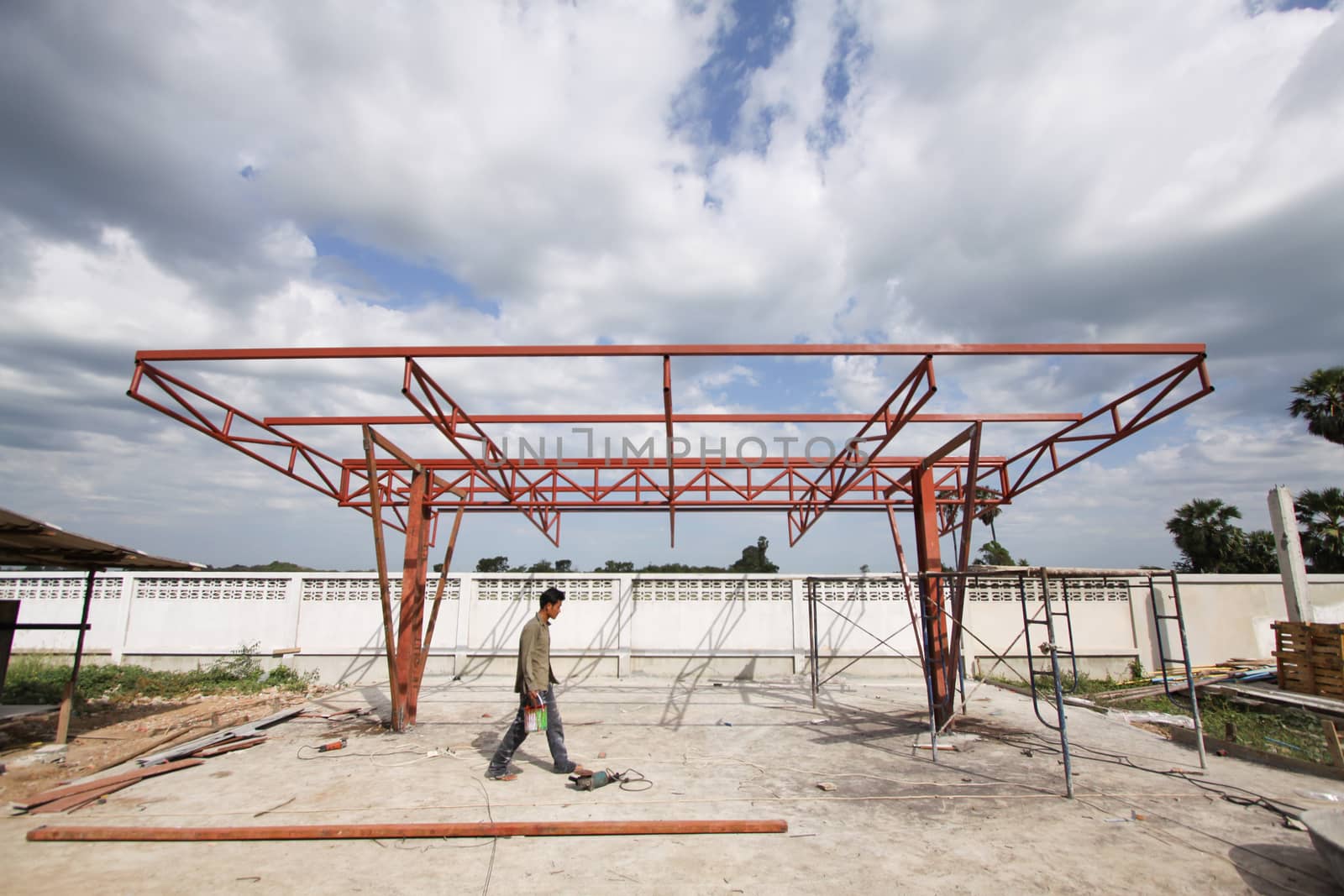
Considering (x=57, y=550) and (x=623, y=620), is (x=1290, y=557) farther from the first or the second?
(x=57, y=550)

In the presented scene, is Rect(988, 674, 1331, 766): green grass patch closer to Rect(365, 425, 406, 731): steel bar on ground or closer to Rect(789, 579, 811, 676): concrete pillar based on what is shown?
Rect(789, 579, 811, 676): concrete pillar

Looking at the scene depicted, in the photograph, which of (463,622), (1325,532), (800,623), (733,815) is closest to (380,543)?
(733,815)

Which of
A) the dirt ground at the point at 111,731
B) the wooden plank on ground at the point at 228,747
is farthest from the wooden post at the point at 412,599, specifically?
the dirt ground at the point at 111,731

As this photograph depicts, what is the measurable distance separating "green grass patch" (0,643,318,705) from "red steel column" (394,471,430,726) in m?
4.77

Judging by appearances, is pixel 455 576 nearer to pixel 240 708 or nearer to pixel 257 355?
pixel 240 708

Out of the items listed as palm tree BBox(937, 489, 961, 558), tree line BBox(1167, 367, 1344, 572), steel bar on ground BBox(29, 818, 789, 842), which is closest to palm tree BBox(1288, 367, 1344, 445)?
tree line BBox(1167, 367, 1344, 572)

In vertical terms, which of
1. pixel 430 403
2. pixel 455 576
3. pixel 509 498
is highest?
pixel 430 403

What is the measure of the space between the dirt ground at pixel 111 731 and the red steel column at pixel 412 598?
265cm

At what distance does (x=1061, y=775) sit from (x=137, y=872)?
8580 mm

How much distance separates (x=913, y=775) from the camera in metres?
6.93

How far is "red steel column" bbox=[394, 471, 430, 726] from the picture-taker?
30.8 ft

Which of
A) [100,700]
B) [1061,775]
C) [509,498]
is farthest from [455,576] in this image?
[1061,775]

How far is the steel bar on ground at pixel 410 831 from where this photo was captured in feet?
16.4

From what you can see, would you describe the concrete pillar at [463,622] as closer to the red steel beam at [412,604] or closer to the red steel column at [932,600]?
the red steel beam at [412,604]
